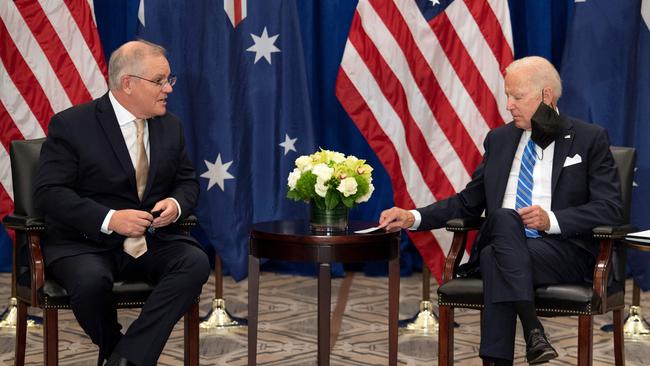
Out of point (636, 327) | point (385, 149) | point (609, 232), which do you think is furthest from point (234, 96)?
point (609, 232)

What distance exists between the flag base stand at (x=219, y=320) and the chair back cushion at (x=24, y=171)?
139 centimetres

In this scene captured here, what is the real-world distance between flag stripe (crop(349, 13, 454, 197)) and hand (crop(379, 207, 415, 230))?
1401 millimetres

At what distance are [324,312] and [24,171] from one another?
5.00ft

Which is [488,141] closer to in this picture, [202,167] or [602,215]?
[602,215]

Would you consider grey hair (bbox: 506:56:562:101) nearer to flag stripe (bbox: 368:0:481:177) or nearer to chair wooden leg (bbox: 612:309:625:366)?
chair wooden leg (bbox: 612:309:625:366)

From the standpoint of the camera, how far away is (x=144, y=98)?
4.20 meters

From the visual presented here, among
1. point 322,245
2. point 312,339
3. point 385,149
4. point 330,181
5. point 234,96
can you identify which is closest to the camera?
point 322,245

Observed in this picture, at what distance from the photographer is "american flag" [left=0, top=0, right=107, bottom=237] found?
228 inches

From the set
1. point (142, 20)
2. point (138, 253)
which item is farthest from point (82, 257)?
point (142, 20)

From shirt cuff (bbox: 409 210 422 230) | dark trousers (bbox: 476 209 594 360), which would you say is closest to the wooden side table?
shirt cuff (bbox: 409 210 422 230)

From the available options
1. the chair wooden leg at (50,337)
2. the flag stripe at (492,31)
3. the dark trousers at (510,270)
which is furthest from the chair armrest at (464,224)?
the chair wooden leg at (50,337)

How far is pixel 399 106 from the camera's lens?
5727 millimetres

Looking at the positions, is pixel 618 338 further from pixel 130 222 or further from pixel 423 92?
pixel 130 222

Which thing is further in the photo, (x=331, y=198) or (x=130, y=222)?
(x=331, y=198)
